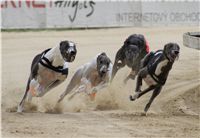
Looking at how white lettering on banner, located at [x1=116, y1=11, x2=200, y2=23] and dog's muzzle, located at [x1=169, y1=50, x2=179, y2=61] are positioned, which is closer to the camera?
dog's muzzle, located at [x1=169, y1=50, x2=179, y2=61]

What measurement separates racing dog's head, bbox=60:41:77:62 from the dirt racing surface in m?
0.87

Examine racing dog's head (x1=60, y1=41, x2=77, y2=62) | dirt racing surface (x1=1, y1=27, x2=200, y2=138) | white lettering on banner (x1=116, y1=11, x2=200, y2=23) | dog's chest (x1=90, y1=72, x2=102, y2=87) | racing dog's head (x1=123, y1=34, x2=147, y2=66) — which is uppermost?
racing dog's head (x1=60, y1=41, x2=77, y2=62)

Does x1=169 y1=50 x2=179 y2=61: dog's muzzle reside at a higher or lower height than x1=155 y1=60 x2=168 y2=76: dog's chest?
higher

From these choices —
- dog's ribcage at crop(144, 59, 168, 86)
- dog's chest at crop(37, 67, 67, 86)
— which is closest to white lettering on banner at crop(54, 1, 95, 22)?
dog's ribcage at crop(144, 59, 168, 86)

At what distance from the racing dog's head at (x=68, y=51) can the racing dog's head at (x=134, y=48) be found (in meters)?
2.25

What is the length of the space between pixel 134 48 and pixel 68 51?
2331 millimetres

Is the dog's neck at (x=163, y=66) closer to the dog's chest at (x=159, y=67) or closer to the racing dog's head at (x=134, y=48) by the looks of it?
the dog's chest at (x=159, y=67)

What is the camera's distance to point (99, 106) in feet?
38.0

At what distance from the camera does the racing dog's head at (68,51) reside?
10305mm

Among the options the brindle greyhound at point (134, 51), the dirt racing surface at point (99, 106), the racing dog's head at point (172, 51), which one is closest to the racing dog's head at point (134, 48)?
the brindle greyhound at point (134, 51)

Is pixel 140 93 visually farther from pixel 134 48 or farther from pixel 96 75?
pixel 134 48

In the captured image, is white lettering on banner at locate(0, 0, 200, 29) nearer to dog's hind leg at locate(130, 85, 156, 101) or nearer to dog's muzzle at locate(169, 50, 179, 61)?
dog's hind leg at locate(130, 85, 156, 101)

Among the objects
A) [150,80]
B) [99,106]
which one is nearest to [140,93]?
[150,80]

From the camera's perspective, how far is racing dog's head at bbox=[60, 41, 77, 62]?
33.8 ft
